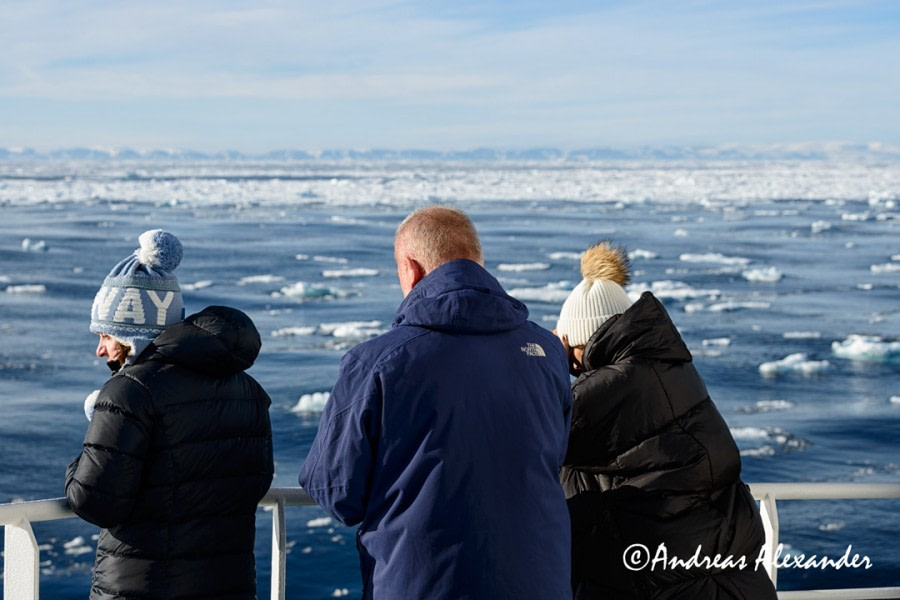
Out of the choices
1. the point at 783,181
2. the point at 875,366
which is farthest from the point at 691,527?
the point at 783,181

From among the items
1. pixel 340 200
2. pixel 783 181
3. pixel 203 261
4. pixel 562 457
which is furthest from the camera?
pixel 783 181

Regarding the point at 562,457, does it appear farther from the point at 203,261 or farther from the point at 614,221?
the point at 614,221

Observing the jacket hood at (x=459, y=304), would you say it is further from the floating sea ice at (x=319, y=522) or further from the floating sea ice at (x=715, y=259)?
the floating sea ice at (x=715, y=259)

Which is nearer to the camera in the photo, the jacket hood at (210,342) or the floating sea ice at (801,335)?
the jacket hood at (210,342)

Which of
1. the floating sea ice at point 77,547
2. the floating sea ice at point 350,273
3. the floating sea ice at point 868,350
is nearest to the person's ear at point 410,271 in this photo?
the floating sea ice at point 77,547

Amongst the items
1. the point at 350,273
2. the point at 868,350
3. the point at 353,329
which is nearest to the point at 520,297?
the point at 353,329

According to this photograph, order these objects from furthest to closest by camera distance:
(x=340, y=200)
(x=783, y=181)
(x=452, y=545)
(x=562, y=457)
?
(x=783, y=181) → (x=340, y=200) → (x=562, y=457) → (x=452, y=545)

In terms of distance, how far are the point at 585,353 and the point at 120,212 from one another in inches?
1519

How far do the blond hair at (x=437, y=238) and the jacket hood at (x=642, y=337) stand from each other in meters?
0.35

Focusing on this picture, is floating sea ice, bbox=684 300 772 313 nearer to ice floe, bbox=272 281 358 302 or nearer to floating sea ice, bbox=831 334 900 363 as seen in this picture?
floating sea ice, bbox=831 334 900 363

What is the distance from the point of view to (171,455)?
1.90m

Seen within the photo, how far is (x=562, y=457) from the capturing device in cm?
184

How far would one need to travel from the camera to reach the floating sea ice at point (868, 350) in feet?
51.2

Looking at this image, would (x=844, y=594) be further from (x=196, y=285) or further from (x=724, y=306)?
(x=196, y=285)
